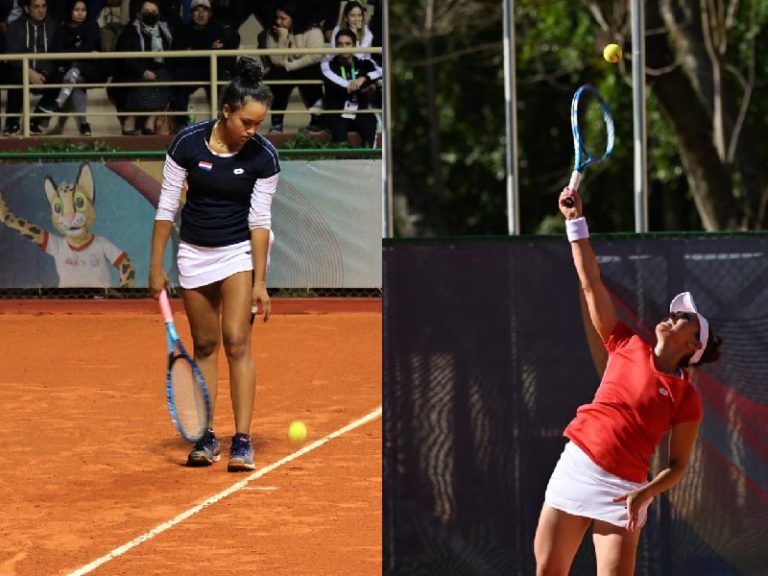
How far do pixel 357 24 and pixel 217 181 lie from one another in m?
12.4

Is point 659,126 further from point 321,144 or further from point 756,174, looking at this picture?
point 321,144

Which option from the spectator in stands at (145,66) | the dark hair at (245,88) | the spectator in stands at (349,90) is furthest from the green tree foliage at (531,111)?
the dark hair at (245,88)

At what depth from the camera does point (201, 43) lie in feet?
72.5

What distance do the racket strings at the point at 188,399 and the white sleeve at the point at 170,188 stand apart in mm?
840

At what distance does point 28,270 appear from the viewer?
19266mm

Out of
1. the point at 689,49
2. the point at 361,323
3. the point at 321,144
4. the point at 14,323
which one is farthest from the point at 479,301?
the point at 689,49

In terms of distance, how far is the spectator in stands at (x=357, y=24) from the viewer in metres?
21.2

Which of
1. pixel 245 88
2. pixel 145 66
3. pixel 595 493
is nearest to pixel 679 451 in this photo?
pixel 595 493

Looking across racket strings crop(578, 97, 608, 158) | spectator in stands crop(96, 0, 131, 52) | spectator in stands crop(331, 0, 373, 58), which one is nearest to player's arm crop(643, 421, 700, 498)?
spectator in stands crop(331, 0, 373, 58)

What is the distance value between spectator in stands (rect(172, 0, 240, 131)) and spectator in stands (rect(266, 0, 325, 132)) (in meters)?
0.60

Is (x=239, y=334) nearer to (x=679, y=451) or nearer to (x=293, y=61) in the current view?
(x=679, y=451)

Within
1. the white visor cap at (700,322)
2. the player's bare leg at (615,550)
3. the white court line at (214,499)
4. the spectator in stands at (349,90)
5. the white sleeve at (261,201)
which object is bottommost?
the white court line at (214,499)

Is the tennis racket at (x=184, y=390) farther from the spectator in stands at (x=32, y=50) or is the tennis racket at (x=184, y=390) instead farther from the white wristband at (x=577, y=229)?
the spectator in stands at (x=32, y=50)

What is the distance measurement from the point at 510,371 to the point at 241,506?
111 inches
